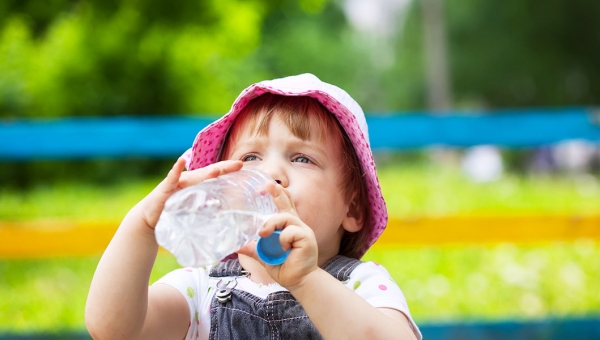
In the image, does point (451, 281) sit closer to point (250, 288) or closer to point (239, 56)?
point (250, 288)

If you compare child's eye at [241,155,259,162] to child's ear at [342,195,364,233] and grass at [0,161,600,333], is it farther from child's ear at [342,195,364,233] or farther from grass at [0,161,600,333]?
grass at [0,161,600,333]

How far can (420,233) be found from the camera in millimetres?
A: 3754

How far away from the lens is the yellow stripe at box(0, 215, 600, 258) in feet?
12.3

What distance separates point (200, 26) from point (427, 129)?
2.60 meters

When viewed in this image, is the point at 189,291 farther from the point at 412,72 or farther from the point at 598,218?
the point at 412,72

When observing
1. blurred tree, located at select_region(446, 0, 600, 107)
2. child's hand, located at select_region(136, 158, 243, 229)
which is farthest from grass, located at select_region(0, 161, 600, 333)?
blurred tree, located at select_region(446, 0, 600, 107)

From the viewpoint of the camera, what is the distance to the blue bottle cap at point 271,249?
4.27ft

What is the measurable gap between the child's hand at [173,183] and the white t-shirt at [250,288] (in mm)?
310

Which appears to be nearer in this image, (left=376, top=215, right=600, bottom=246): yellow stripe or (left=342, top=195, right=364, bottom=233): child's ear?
(left=342, top=195, right=364, bottom=233): child's ear

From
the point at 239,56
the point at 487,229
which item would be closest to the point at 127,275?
the point at 487,229

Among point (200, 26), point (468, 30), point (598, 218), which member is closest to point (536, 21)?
point (468, 30)

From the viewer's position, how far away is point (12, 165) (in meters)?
11.1

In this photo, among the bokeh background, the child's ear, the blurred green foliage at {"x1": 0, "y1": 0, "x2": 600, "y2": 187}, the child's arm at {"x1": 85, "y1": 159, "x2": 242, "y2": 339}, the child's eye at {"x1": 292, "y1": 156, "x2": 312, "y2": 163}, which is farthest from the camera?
the blurred green foliage at {"x1": 0, "y1": 0, "x2": 600, "y2": 187}

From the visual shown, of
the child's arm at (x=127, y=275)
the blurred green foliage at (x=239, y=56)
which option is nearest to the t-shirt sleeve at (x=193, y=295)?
the child's arm at (x=127, y=275)
